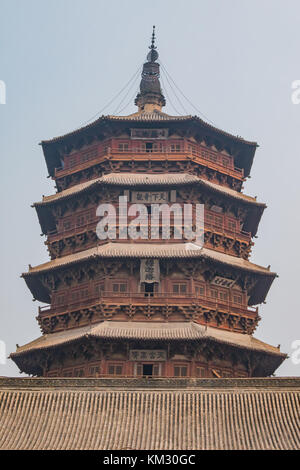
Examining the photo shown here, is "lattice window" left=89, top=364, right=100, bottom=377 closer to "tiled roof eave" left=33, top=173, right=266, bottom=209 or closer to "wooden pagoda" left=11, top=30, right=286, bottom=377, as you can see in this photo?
"wooden pagoda" left=11, top=30, right=286, bottom=377

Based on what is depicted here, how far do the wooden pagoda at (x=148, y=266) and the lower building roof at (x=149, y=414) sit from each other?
480cm

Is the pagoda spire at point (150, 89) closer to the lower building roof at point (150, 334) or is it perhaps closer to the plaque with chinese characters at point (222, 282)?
the plaque with chinese characters at point (222, 282)

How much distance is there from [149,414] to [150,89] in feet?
77.5

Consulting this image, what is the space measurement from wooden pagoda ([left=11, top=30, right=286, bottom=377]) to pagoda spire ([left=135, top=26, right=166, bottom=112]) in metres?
3.81

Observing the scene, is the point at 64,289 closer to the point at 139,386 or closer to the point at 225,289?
the point at 225,289

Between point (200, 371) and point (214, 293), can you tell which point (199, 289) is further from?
point (200, 371)

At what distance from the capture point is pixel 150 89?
45.2m

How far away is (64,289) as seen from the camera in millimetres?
37375

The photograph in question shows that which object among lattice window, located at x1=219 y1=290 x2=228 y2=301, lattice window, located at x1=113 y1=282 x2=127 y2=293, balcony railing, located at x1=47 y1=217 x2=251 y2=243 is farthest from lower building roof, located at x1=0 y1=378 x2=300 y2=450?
balcony railing, located at x1=47 y1=217 x2=251 y2=243

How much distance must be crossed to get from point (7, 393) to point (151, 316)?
8.43 m

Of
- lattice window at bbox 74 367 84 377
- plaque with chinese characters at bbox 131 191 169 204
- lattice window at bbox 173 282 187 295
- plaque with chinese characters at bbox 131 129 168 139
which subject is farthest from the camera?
plaque with chinese characters at bbox 131 129 168 139

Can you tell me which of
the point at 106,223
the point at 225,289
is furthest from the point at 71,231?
the point at 225,289

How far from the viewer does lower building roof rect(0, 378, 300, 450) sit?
2578 cm

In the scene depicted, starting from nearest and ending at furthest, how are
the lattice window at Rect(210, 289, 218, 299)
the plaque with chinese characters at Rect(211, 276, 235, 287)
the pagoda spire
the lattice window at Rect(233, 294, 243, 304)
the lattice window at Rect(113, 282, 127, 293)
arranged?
1. the lattice window at Rect(113, 282, 127, 293)
2. the lattice window at Rect(210, 289, 218, 299)
3. the plaque with chinese characters at Rect(211, 276, 235, 287)
4. the lattice window at Rect(233, 294, 243, 304)
5. the pagoda spire
